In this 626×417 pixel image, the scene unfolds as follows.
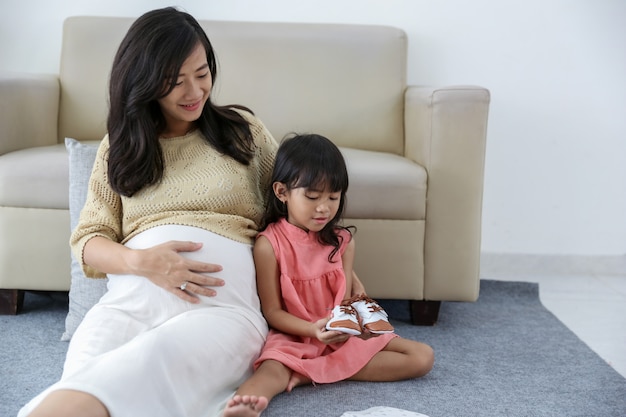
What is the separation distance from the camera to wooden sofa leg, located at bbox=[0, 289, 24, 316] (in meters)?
2.07

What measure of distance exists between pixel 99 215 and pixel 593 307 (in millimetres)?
1613

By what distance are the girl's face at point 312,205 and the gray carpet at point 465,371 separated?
0.36 meters

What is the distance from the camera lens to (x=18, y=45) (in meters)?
2.79

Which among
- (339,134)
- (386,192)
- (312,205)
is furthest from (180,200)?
(339,134)

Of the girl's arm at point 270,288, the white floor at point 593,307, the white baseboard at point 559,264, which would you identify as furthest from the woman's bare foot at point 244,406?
the white baseboard at point 559,264

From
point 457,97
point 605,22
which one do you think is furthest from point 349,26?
point 605,22

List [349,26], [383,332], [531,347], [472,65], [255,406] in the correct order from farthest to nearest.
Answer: [472,65]
[349,26]
[531,347]
[383,332]
[255,406]

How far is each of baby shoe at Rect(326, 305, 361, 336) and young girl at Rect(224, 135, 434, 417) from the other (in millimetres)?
70

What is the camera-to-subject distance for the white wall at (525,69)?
274 cm

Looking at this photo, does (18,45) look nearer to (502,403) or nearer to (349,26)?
(349,26)

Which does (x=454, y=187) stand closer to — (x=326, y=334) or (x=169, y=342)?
(x=326, y=334)

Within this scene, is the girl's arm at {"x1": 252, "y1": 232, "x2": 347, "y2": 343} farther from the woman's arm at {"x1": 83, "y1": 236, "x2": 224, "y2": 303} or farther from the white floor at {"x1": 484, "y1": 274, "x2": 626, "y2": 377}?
the white floor at {"x1": 484, "y1": 274, "x2": 626, "y2": 377}

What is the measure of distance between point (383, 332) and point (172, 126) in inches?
25.0

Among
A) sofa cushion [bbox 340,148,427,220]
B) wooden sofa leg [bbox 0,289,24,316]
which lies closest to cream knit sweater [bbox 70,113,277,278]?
sofa cushion [bbox 340,148,427,220]
